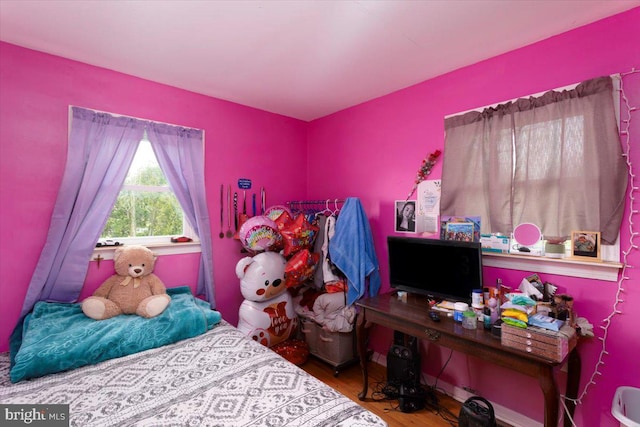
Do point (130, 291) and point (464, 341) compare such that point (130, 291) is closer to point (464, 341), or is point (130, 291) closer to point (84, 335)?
point (84, 335)

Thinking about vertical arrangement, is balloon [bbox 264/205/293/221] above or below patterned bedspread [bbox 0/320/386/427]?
above

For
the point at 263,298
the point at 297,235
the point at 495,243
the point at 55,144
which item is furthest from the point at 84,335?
the point at 495,243

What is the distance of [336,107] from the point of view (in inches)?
125

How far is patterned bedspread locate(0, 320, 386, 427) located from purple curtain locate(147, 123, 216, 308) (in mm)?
943

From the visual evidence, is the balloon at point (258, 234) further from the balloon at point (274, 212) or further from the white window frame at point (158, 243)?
the white window frame at point (158, 243)

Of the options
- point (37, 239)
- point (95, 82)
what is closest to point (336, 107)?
point (95, 82)

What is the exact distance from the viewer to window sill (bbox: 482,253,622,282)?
166 centimetres

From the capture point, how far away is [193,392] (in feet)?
4.81

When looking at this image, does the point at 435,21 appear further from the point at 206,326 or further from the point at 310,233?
the point at 206,326

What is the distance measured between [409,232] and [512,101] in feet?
4.00

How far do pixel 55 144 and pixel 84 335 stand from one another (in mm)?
1370

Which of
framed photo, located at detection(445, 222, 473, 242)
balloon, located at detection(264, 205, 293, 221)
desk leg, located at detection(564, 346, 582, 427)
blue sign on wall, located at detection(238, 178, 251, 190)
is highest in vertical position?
blue sign on wall, located at detection(238, 178, 251, 190)

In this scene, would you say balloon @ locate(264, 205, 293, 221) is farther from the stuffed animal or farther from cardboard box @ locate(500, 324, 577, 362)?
cardboard box @ locate(500, 324, 577, 362)

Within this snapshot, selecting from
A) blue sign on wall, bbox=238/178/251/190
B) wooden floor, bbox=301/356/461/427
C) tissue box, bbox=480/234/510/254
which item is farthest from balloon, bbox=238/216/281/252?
tissue box, bbox=480/234/510/254
